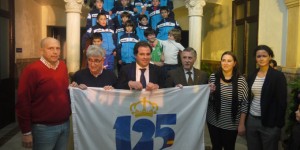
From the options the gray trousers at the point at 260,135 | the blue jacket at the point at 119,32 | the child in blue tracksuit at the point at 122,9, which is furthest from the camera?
the child in blue tracksuit at the point at 122,9

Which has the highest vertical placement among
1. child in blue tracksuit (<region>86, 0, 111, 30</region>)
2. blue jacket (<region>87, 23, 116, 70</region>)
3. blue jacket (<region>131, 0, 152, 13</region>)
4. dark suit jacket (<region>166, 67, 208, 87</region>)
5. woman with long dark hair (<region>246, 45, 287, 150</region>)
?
blue jacket (<region>131, 0, 152, 13</region>)

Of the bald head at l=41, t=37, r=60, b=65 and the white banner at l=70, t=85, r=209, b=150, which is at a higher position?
the bald head at l=41, t=37, r=60, b=65

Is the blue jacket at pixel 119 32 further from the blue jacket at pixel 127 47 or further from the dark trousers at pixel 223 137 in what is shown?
the dark trousers at pixel 223 137

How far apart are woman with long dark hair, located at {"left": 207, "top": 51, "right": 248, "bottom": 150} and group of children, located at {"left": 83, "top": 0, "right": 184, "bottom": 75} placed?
2109mm

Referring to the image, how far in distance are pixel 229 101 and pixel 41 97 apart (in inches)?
76.1

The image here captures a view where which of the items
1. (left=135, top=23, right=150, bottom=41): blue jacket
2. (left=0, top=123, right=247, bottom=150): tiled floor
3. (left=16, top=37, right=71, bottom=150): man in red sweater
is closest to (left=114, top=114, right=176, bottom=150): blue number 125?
(left=16, top=37, right=71, bottom=150): man in red sweater

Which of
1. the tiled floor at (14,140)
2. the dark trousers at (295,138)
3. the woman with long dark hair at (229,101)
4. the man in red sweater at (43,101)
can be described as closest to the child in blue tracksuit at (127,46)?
the tiled floor at (14,140)

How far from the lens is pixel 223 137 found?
3459 mm

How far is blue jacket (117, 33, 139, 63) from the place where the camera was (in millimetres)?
5816

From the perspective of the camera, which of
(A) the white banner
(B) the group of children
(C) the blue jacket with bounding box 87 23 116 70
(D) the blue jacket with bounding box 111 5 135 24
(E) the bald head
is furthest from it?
(D) the blue jacket with bounding box 111 5 135 24

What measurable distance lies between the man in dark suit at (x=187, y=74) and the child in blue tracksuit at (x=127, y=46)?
234 cm

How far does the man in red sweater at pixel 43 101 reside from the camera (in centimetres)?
286

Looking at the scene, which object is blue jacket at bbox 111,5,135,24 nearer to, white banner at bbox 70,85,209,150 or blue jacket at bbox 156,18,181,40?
blue jacket at bbox 156,18,181,40

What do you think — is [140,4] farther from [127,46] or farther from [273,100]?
[273,100]
